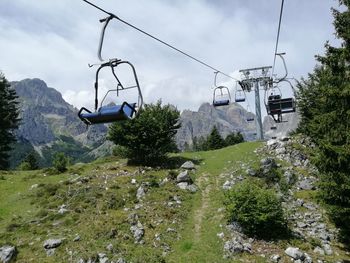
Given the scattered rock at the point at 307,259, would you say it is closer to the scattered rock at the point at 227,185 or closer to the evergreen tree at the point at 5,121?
the scattered rock at the point at 227,185

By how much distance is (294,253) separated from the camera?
23.8 metres

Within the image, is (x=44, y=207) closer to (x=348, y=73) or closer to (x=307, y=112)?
(x=348, y=73)

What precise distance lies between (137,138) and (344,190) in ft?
77.4

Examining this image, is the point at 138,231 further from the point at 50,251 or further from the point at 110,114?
the point at 110,114

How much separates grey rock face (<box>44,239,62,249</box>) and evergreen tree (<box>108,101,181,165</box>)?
54.9 ft

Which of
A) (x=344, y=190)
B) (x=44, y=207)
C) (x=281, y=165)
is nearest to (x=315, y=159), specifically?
(x=344, y=190)

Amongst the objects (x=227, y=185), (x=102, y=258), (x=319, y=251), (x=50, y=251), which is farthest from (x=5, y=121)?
(x=319, y=251)

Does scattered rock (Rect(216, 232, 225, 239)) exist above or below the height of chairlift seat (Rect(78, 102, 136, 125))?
below

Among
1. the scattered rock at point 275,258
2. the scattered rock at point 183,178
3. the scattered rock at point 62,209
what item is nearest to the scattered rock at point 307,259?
the scattered rock at point 275,258

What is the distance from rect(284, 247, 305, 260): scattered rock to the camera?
23.7 m

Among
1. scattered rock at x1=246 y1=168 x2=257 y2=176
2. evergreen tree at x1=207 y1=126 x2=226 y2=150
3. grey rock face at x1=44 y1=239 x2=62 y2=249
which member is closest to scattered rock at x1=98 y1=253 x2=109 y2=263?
grey rock face at x1=44 y1=239 x2=62 y2=249

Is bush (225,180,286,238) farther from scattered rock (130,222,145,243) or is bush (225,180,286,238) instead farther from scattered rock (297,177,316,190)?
scattered rock (297,177,316,190)

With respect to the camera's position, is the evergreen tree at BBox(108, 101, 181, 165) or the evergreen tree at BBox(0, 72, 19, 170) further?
the evergreen tree at BBox(0, 72, 19, 170)

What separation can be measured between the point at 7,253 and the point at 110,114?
16.7m
